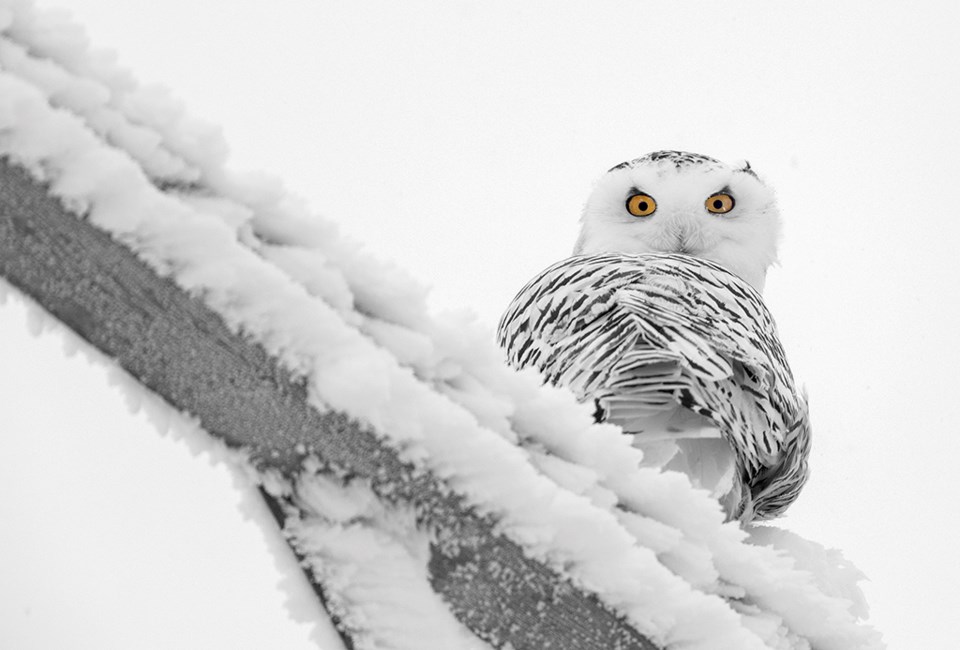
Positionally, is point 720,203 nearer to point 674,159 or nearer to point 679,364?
point 674,159

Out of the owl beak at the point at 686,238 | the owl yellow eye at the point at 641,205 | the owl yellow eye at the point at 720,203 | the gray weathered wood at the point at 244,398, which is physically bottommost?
the gray weathered wood at the point at 244,398

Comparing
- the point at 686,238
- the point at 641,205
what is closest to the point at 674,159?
the point at 641,205

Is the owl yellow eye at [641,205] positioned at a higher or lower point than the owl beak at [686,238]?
higher

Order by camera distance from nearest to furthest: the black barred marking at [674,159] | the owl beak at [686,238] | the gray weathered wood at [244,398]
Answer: the gray weathered wood at [244,398] < the owl beak at [686,238] < the black barred marking at [674,159]

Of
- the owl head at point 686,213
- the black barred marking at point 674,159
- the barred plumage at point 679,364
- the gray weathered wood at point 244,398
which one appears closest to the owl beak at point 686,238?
the owl head at point 686,213

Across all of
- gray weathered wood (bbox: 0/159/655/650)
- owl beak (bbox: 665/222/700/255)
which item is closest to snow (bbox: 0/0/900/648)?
gray weathered wood (bbox: 0/159/655/650)

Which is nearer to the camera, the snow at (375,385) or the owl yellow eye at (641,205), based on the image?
the snow at (375,385)

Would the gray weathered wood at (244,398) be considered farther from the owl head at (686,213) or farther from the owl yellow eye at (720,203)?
the owl yellow eye at (720,203)
